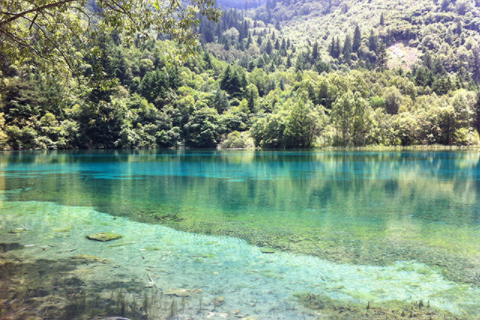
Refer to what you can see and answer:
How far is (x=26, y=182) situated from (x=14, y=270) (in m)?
21.3

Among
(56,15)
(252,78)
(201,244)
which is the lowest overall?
(201,244)

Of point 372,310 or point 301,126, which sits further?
point 301,126

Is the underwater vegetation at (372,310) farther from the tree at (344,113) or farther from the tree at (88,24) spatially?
the tree at (344,113)

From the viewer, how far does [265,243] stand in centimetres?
1103

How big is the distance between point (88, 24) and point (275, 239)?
9415 millimetres

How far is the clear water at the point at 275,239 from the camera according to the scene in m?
7.55


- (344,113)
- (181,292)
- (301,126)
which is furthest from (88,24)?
(301,126)

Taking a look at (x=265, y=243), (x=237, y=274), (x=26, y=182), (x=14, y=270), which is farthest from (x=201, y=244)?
(x=26, y=182)

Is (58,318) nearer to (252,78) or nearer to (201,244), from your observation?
(201,244)

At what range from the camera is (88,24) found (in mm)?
11203

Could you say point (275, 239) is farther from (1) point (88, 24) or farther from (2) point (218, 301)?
(1) point (88, 24)

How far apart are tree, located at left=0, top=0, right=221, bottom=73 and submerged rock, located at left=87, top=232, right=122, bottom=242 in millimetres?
5536

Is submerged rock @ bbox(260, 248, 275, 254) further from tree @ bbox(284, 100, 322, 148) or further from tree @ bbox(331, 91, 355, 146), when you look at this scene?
tree @ bbox(284, 100, 322, 148)

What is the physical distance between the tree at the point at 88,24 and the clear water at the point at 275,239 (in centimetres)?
599
